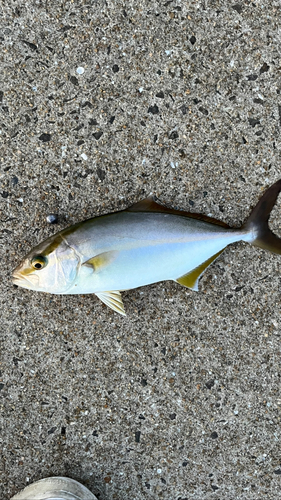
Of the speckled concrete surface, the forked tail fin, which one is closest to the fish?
the forked tail fin

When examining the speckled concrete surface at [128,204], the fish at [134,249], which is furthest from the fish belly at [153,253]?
the speckled concrete surface at [128,204]

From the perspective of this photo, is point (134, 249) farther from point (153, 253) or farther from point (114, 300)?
point (114, 300)

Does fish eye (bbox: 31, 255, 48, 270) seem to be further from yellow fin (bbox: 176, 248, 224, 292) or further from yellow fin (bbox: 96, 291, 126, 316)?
yellow fin (bbox: 176, 248, 224, 292)

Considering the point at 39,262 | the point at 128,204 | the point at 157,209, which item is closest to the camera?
the point at 39,262

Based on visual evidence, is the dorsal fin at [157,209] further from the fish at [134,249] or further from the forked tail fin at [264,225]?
Result: the forked tail fin at [264,225]

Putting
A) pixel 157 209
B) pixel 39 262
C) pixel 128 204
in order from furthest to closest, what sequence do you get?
1. pixel 128 204
2. pixel 157 209
3. pixel 39 262

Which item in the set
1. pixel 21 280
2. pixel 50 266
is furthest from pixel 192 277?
pixel 21 280
